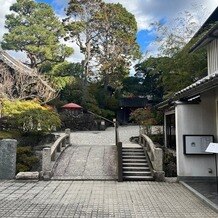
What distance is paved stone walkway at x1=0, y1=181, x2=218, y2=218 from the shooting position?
7153 mm

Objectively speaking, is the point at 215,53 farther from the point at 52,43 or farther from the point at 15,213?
the point at 52,43

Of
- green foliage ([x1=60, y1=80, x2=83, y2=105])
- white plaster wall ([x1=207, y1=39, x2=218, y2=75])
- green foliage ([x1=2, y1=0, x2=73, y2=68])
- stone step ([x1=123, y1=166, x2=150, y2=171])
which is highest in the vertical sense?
green foliage ([x1=2, y1=0, x2=73, y2=68])

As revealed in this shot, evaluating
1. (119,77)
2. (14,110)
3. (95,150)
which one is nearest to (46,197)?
(95,150)

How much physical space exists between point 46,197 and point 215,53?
899 cm

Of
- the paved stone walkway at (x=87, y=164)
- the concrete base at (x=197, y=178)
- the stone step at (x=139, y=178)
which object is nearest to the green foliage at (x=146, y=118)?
the paved stone walkway at (x=87, y=164)

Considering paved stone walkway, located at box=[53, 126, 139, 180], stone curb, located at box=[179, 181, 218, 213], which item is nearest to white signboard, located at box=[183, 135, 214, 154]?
stone curb, located at box=[179, 181, 218, 213]

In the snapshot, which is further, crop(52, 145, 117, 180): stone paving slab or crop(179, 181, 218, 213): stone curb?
crop(52, 145, 117, 180): stone paving slab

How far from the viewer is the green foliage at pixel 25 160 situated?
533 inches

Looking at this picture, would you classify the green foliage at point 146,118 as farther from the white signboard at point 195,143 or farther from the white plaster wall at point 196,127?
the white signboard at point 195,143

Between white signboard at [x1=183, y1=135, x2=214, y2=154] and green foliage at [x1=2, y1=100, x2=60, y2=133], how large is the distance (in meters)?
8.81

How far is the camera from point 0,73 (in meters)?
21.3

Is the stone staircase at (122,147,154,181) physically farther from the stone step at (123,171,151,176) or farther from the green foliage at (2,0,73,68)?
the green foliage at (2,0,73,68)

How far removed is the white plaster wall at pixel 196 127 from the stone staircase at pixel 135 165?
147 cm

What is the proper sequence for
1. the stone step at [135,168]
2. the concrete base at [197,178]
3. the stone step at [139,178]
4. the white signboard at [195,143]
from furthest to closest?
the stone step at [135,168] → the stone step at [139,178] → the white signboard at [195,143] → the concrete base at [197,178]
